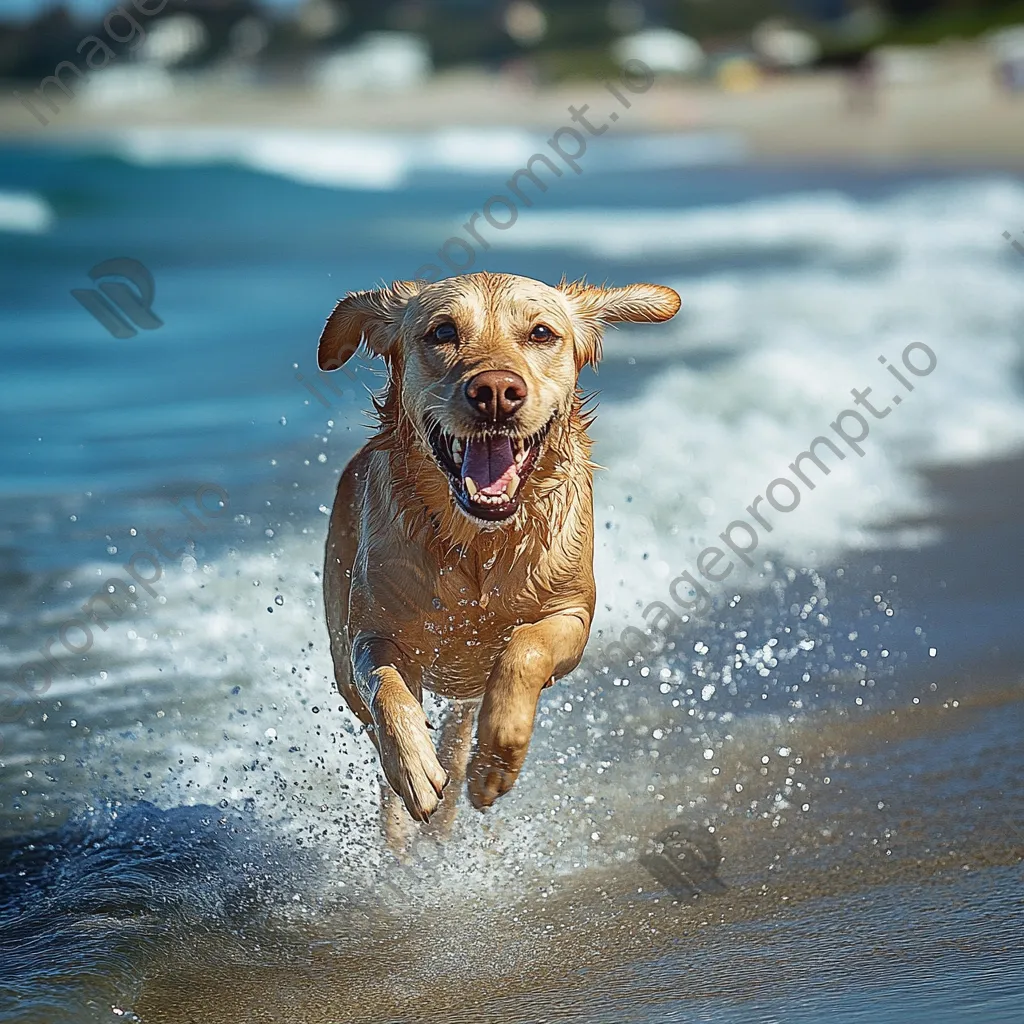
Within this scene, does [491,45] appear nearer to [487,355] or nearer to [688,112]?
[688,112]

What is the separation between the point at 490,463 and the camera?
389cm

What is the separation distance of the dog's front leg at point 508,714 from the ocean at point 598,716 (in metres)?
0.44

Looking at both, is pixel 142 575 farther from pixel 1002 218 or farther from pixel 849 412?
pixel 1002 218

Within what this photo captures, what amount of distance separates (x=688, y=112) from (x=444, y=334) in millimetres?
38993

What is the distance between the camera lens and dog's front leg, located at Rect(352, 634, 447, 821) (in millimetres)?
3516

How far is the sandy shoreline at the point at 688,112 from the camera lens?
2750cm

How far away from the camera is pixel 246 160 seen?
29.5m

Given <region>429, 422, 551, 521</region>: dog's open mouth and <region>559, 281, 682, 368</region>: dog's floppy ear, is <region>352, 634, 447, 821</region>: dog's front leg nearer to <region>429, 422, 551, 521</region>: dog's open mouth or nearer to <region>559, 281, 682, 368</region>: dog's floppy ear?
<region>429, 422, 551, 521</region>: dog's open mouth

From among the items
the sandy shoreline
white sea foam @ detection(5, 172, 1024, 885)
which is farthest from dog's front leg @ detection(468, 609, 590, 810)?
the sandy shoreline

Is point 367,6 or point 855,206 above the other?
point 855,206

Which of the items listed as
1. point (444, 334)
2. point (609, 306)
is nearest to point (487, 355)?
point (444, 334)

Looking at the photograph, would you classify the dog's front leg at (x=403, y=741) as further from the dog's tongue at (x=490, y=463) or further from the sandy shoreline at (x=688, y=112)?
the sandy shoreline at (x=688, y=112)

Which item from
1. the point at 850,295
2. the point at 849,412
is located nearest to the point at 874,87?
the point at 850,295

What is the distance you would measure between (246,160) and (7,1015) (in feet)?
91.2
